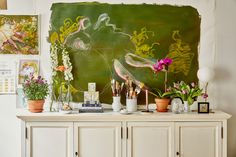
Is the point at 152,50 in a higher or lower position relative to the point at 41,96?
higher

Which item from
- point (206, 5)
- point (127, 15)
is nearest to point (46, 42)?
point (127, 15)

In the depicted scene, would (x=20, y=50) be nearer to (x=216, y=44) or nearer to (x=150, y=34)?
(x=150, y=34)

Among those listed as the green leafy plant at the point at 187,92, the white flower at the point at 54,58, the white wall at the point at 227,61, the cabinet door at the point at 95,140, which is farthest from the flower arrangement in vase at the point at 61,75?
the white wall at the point at 227,61

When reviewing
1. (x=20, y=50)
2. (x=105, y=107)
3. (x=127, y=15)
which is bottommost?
(x=105, y=107)

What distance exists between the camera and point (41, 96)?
3.06 m

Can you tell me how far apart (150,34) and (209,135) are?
1.11 m

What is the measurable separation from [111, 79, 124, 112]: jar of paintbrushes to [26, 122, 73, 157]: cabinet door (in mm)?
470

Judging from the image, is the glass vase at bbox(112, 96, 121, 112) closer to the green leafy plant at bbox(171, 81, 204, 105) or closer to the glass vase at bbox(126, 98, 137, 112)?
the glass vase at bbox(126, 98, 137, 112)

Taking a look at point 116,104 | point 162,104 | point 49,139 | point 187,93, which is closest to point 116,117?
point 116,104

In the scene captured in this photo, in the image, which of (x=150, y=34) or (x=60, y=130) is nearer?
(x=60, y=130)

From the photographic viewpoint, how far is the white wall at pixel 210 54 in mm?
3297

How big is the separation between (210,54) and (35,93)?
1738mm

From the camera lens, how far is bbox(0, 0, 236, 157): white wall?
330cm

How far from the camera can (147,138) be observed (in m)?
2.90
